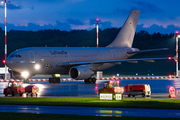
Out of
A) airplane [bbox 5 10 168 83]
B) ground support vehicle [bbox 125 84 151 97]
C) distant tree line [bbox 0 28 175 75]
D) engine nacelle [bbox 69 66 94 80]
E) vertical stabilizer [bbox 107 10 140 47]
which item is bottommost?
ground support vehicle [bbox 125 84 151 97]

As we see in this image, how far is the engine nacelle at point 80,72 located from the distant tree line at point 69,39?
89.6 m

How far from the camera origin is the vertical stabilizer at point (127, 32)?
53.6 meters

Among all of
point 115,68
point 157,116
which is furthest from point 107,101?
point 115,68

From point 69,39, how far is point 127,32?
131753 mm

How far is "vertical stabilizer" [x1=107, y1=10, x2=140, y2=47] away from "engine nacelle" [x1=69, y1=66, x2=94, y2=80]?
11.0 metres

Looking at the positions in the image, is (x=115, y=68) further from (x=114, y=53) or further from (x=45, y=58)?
(x=45, y=58)

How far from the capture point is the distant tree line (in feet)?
462

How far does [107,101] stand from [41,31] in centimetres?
17546

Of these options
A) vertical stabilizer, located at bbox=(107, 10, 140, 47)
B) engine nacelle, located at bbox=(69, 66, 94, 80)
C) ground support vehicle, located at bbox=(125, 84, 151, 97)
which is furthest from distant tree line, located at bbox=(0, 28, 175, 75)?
ground support vehicle, located at bbox=(125, 84, 151, 97)

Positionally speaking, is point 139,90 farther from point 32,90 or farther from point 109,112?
point 109,112

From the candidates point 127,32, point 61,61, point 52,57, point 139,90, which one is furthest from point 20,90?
point 127,32

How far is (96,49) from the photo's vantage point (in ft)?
163

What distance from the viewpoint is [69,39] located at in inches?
7279

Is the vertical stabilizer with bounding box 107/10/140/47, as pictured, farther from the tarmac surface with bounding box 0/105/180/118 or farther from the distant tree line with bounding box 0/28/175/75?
the distant tree line with bounding box 0/28/175/75
